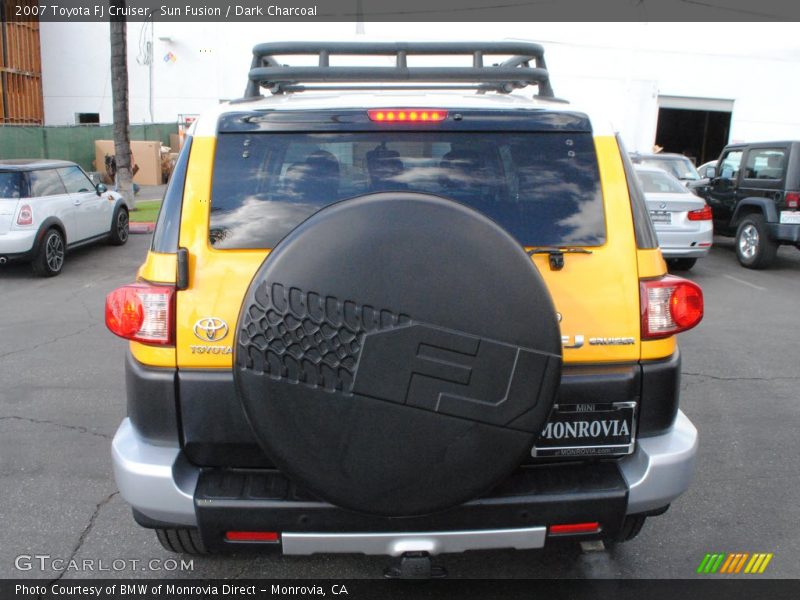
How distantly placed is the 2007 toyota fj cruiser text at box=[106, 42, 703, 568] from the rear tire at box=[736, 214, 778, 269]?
31.6 feet

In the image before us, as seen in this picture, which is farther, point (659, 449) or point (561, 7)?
point (561, 7)

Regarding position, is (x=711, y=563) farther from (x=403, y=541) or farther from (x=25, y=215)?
(x=25, y=215)

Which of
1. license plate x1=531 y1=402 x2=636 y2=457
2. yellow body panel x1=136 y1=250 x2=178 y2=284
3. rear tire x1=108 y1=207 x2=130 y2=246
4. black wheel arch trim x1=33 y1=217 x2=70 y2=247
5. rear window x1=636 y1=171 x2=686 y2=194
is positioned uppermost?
yellow body panel x1=136 y1=250 x2=178 y2=284

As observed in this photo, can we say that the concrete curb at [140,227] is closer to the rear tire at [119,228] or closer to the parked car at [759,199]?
the rear tire at [119,228]

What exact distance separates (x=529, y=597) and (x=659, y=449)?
0.93 metres

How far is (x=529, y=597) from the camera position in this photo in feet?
10.0

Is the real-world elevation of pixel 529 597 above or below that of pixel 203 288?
below

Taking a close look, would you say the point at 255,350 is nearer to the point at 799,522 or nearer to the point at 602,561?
the point at 602,561

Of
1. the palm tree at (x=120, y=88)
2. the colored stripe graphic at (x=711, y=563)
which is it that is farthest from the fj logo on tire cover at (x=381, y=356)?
the palm tree at (x=120, y=88)

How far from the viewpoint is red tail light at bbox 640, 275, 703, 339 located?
102 inches

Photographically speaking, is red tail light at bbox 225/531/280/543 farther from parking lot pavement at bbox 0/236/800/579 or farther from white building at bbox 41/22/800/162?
white building at bbox 41/22/800/162

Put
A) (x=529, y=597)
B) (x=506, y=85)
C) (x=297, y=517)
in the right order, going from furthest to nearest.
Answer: (x=506, y=85)
(x=529, y=597)
(x=297, y=517)

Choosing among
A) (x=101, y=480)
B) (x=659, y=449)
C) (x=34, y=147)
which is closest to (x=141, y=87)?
(x=34, y=147)

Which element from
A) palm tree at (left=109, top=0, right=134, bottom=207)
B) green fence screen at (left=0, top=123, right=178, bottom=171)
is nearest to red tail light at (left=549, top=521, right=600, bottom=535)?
palm tree at (left=109, top=0, right=134, bottom=207)
